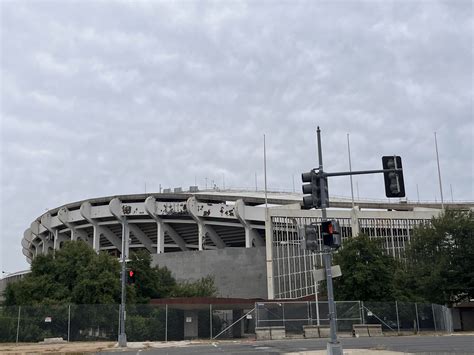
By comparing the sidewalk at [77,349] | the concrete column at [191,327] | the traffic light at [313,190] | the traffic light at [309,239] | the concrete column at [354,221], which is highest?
the concrete column at [354,221]

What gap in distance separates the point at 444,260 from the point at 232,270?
33.7 m

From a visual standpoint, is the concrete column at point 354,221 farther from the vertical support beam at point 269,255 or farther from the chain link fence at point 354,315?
the chain link fence at point 354,315

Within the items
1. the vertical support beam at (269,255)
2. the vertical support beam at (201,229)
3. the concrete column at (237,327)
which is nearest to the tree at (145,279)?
the concrete column at (237,327)

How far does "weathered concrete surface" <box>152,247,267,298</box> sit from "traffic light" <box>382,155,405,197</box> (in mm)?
59361

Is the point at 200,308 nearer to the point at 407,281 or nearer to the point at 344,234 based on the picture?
the point at 407,281

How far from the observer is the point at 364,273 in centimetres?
4741

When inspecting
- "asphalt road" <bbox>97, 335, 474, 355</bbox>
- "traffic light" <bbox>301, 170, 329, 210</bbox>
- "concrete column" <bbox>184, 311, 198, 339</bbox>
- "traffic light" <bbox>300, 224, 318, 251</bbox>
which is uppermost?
"traffic light" <bbox>301, 170, 329, 210</bbox>

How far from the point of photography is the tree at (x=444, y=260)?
49531 mm

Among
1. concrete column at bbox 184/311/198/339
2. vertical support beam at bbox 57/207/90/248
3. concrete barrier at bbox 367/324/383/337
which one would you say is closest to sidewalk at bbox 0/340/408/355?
concrete column at bbox 184/311/198/339

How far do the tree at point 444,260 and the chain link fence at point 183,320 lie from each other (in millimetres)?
7404

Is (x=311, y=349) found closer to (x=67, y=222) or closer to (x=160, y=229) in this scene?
(x=160, y=229)

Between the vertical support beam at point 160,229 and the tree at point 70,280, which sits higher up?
the vertical support beam at point 160,229

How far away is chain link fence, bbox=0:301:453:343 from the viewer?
3725 cm

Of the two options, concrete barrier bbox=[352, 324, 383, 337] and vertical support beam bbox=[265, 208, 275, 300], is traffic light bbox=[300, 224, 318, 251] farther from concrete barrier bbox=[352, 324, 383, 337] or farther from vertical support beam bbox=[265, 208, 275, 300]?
vertical support beam bbox=[265, 208, 275, 300]
